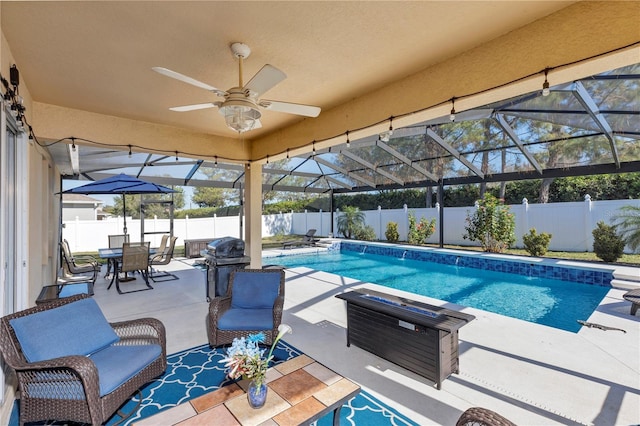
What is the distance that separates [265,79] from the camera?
246cm

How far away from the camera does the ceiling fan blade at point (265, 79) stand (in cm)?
232

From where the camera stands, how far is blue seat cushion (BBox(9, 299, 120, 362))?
7.39 ft

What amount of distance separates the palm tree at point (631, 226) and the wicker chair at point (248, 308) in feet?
29.8

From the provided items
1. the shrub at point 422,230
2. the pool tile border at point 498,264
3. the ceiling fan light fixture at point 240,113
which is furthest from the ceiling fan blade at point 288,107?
the shrub at point 422,230

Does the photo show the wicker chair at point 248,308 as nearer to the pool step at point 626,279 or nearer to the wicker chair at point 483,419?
the wicker chair at point 483,419

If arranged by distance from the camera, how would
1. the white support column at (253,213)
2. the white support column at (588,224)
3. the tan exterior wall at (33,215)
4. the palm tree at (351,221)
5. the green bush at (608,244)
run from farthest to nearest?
the palm tree at (351,221), the white support column at (588,224), the green bush at (608,244), the white support column at (253,213), the tan exterior wall at (33,215)

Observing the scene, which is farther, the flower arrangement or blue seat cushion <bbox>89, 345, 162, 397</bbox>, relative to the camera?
blue seat cushion <bbox>89, 345, 162, 397</bbox>

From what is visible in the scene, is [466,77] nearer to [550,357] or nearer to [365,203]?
[550,357]

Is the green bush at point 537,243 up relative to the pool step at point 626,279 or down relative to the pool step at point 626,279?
up

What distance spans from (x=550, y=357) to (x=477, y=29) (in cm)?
345

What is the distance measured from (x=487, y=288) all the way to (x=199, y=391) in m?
6.71

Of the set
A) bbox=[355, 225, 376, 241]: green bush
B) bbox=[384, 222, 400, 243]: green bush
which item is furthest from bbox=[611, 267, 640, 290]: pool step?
bbox=[355, 225, 376, 241]: green bush

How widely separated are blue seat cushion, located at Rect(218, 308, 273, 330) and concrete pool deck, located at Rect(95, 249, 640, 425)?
1.76ft

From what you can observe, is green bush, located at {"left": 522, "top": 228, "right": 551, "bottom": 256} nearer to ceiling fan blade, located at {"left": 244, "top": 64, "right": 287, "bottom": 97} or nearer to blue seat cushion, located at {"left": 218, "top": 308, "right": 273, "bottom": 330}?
blue seat cushion, located at {"left": 218, "top": 308, "right": 273, "bottom": 330}
